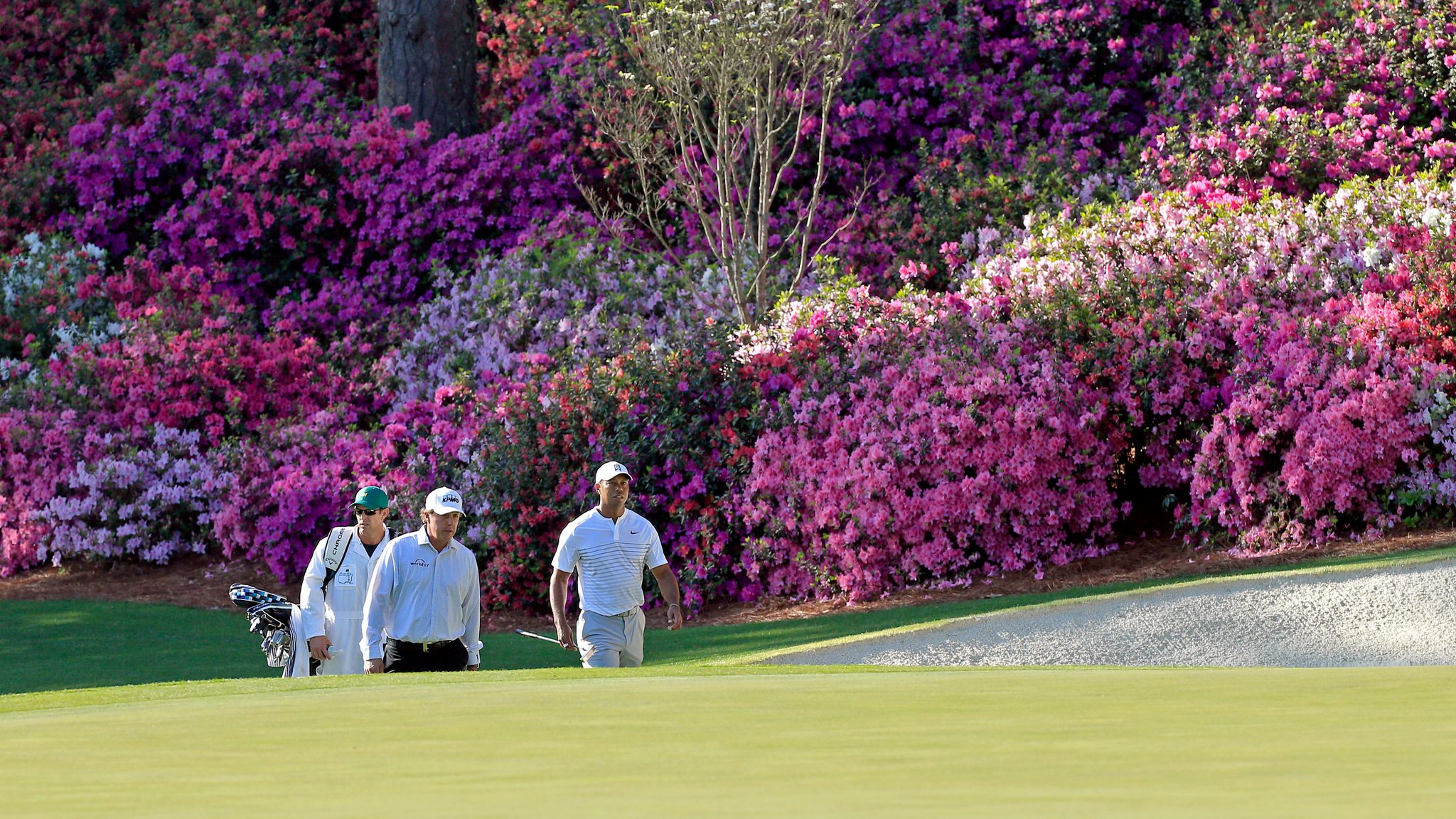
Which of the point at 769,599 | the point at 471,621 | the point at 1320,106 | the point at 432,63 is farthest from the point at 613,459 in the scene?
the point at 432,63

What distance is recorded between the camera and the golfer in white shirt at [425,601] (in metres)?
8.42

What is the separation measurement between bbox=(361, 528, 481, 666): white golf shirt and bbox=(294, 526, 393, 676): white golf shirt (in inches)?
7.8

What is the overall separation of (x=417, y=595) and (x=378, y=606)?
20 centimetres

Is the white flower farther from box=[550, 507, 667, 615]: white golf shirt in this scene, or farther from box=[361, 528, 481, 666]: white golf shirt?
box=[361, 528, 481, 666]: white golf shirt

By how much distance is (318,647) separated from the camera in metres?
8.57

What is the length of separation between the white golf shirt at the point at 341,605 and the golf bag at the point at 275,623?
108 millimetres

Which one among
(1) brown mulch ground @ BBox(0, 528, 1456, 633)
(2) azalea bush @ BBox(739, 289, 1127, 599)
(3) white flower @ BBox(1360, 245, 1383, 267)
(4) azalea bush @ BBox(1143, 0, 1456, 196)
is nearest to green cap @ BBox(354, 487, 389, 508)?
(1) brown mulch ground @ BBox(0, 528, 1456, 633)

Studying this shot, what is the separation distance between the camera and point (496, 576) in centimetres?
1417

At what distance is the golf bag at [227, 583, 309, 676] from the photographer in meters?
8.73

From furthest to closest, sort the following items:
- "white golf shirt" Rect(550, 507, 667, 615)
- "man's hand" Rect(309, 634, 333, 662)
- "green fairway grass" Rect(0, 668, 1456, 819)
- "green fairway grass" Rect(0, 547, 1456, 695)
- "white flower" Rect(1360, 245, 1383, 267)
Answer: "white flower" Rect(1360, 245, 1383, 267), "green fairway grass" Rect(0, 547, 1456, 695), "white golf shirt" Rect(550, 507, 667, 615), "man's hand" Rect(309, 634, 333, 662), "green fairway grass" Rect(0, 668, 1456, 819)

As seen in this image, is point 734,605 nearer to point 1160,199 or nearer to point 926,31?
point 1160,199

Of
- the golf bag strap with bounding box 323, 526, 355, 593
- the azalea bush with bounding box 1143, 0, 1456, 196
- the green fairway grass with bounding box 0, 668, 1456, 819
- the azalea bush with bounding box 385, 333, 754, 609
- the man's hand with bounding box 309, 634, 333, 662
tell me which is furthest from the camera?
the azalea bush with bounding box 1143, 0, 1456, 196

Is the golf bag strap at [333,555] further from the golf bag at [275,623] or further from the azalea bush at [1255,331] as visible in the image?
the azalea bush at [1255,331]

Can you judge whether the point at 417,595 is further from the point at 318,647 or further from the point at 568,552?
the point at 568,552
